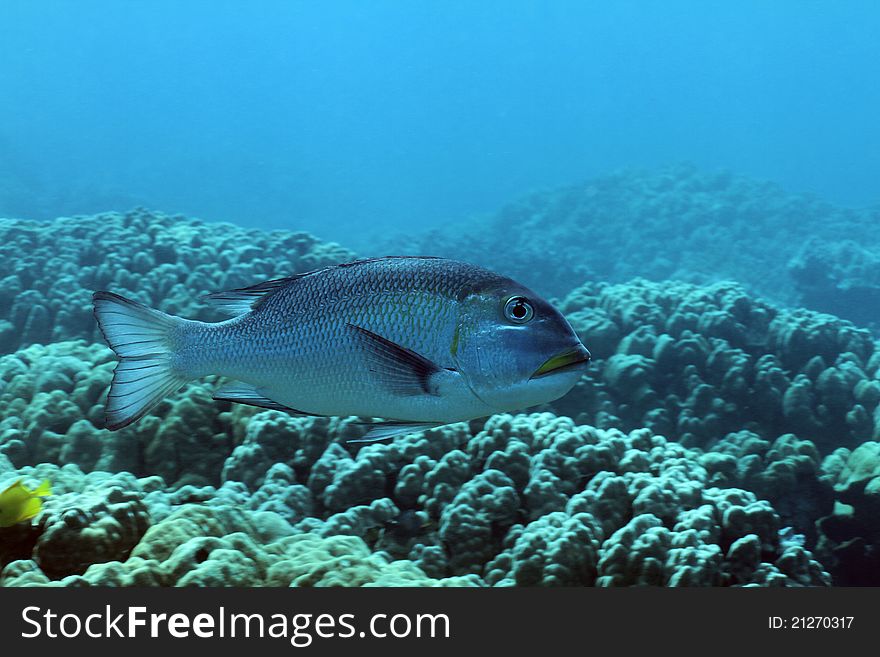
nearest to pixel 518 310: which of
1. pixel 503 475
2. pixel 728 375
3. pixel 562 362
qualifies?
pixel 562 362

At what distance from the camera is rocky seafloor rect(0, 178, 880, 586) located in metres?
2.41

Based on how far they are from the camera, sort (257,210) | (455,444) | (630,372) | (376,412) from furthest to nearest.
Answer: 1. (257,210)
2. (630,372)
3. (455,444)
4. (376,412)

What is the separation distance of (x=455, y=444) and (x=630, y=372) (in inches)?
90.1

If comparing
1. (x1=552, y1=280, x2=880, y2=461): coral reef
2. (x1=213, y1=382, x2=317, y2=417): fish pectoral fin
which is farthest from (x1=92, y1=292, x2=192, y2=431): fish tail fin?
(x1=552, y1=280, x2=880, y2=461): coral reef

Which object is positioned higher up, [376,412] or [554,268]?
[554,268]

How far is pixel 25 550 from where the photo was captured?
2385 mm

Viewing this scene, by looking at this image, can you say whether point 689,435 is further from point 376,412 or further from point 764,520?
point 376,412

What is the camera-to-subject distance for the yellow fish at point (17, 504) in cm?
223

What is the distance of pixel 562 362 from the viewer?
5.57 feet

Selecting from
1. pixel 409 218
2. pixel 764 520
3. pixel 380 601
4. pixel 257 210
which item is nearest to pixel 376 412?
pixel 380 601

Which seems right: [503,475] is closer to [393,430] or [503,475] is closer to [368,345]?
[393,430]

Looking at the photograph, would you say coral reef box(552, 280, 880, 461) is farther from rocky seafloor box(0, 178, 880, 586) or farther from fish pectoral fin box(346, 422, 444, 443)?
fish pectoral fin box(346, 422, 444, 443)

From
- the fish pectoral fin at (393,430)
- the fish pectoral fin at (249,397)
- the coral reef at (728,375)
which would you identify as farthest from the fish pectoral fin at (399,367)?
the coral reef at (728,375)

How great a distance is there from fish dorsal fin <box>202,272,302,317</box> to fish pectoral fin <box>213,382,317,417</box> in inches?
9.5
